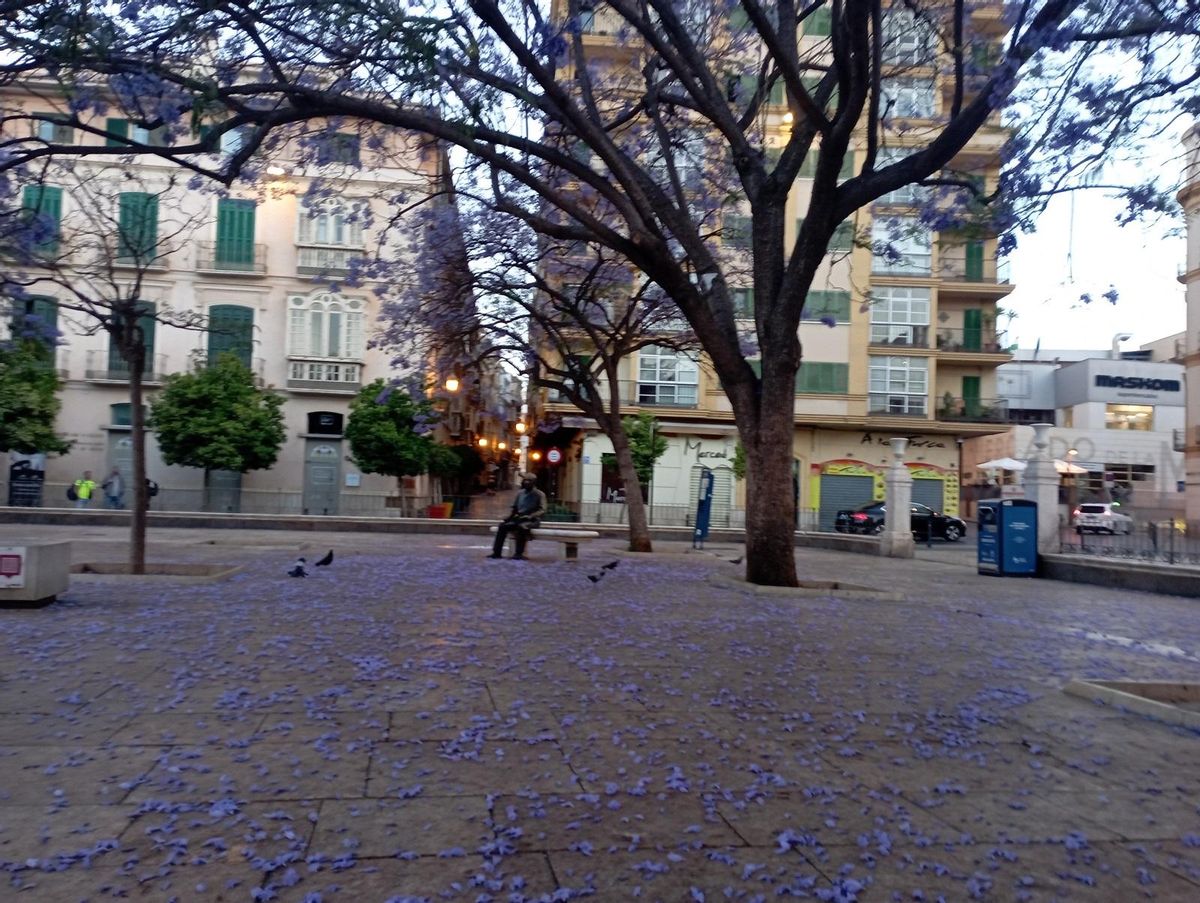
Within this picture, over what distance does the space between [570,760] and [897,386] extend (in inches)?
1426

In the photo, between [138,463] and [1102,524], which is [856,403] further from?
[138,463]

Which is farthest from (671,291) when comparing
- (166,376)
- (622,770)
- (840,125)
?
(166,376)

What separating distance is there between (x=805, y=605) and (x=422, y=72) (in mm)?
6652

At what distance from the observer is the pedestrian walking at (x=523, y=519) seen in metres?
16.8

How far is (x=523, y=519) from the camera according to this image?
55.4 ft

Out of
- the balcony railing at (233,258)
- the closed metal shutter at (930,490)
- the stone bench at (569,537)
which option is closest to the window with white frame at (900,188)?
the stone bench at (569,537)

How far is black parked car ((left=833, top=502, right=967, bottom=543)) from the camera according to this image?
33656mm

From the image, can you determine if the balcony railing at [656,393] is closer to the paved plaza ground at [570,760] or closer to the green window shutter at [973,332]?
the green window shutter at [973,332]

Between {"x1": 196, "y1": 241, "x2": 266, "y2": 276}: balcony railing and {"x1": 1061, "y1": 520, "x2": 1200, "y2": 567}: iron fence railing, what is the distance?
25.0m

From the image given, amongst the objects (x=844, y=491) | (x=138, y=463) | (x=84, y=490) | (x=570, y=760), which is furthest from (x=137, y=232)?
(x=844, y=491)

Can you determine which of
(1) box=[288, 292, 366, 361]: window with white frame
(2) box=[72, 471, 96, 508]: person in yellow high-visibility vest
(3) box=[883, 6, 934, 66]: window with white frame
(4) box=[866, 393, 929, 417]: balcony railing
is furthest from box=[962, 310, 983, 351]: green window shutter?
(2) box=[72, 471, 96, 508]: person in yellow high-visibility vest

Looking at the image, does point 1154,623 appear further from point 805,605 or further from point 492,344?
point 492,344

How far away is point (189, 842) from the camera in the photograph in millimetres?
3551

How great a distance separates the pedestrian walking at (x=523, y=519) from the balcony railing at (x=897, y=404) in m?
24.7
